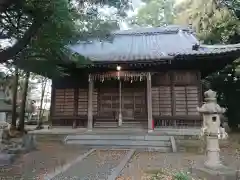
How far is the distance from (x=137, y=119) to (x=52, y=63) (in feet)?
19.8

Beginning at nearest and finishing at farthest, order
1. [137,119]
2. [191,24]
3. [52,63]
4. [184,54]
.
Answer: [52,63]
[184,54]
[137,119]
[191,24]

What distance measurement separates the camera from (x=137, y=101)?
12.8 m

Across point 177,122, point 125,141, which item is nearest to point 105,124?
point 125,141

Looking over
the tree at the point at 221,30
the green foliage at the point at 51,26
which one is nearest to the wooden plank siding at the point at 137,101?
the tree at the point at 221,30

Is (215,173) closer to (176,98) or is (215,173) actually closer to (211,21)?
(176,98)

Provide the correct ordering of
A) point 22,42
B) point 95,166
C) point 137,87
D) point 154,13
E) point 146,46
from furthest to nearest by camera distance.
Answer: point 154,13 → point 146,46 → point 137,87 → point 95,166 → point 22,42

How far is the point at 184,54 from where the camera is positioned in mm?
10500

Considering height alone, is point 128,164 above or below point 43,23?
below

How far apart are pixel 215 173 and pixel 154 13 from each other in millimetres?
29251

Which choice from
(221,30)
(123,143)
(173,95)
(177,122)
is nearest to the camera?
(123,143)

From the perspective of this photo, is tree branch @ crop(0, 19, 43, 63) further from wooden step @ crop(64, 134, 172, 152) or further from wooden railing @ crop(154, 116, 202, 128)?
wooden railing @ crop(154, 116, 202, 128)

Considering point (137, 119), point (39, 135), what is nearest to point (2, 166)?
point (39, 135)

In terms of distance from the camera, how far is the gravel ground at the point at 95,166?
577 cm

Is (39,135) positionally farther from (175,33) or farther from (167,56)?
(175,33)
